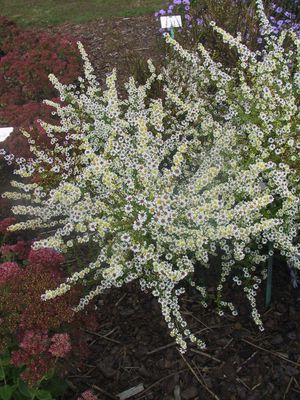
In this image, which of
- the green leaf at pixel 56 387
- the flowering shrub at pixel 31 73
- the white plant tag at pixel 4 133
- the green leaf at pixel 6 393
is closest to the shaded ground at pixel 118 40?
the flowering shrub at pixel 31 73

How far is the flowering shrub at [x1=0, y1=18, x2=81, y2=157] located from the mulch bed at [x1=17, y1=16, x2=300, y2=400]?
2.85m

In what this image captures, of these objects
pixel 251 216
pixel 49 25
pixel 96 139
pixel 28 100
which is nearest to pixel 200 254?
pixel 251 216

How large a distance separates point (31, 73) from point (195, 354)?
4.87 m

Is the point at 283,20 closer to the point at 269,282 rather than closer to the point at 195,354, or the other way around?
the point at 269,282

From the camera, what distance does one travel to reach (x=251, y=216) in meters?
2.46

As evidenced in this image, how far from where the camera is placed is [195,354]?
286 cm

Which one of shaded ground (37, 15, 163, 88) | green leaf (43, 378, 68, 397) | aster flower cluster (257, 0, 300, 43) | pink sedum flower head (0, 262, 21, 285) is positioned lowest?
shaded ground (37, 15, 163, 88)

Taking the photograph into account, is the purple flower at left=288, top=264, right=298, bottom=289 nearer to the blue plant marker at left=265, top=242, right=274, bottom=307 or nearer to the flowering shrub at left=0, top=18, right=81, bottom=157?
the blue plant marker at left=265, top=242, right=274, bottom=307

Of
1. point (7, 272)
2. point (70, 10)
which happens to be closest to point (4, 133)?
point (7, 272)

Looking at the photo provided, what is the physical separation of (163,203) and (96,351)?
1.27 metres

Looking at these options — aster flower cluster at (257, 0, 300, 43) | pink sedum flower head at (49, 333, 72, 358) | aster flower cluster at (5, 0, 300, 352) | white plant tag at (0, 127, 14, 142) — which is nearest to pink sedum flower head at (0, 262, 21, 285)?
aster flower cluster at (5, 0, 300, 352)

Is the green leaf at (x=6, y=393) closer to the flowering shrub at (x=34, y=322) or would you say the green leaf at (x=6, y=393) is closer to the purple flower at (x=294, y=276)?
the flowering shrub at (x=34, y=322)

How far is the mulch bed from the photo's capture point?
8.77 ft

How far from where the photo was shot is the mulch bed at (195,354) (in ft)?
8.77
